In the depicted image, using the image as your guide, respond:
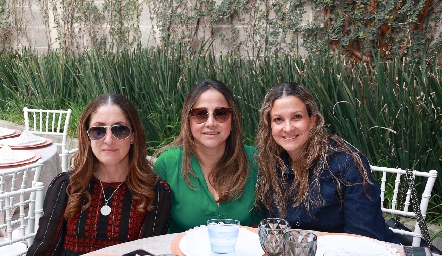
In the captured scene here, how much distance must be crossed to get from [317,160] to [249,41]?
3968 millimetres

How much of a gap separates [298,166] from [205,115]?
1.43 ft

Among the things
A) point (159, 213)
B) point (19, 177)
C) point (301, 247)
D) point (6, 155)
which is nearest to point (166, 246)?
point (159, 213)

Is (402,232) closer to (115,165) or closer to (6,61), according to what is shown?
(115,165)

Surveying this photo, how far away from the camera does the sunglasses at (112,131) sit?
2016 mm

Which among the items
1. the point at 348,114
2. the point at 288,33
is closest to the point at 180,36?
the point at 288,33

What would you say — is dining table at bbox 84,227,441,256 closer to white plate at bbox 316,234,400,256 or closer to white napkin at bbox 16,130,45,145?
white plate at bbox 316,234,400,256

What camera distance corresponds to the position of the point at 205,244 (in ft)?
5.58

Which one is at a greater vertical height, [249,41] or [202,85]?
[249,41]

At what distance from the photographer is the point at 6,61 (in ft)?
23.3

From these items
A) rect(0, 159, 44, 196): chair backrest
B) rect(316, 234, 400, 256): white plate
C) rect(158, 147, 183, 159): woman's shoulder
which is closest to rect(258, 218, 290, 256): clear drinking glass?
rect(316, 234, 400, 256): white plate

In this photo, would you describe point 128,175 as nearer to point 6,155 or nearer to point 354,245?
point 354,245

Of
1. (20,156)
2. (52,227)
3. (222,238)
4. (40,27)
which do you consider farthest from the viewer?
(40,27)

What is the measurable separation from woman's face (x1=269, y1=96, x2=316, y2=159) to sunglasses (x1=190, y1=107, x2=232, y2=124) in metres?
0.21

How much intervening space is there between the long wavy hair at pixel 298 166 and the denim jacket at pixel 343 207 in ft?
0.06
